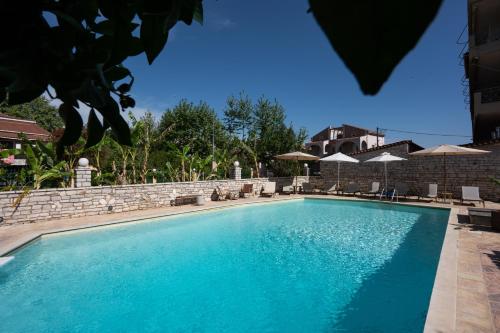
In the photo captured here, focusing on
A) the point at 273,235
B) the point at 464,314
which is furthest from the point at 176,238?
the point at 464,314

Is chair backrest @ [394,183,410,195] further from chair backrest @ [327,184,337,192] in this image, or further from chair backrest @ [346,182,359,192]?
chair backrest @ [327,184,337,192]

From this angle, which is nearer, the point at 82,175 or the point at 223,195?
the point at 82,175

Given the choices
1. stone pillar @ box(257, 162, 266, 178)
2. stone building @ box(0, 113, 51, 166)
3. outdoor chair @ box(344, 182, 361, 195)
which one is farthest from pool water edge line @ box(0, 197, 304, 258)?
stone building @ box(0, 113, 51, 166)

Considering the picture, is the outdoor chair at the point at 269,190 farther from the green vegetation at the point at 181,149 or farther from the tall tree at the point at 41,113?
the tall tree at the point at 41,113

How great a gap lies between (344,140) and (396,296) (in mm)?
47538

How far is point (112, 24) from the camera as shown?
729 mm

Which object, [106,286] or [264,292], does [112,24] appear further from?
[106,286]

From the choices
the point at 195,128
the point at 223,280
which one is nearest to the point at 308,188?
the point at 223,280

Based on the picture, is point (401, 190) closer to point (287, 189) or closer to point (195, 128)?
point (287, 189)

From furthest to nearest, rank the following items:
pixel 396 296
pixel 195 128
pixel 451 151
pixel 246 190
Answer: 1. pixel 195 128
2. pixel 246 190
3. pixel 451 151
4. pixel 396 296

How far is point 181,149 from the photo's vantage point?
3388cm

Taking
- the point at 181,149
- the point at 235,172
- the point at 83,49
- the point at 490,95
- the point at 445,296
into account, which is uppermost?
the point at 490,95

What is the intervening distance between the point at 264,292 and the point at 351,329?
198cm

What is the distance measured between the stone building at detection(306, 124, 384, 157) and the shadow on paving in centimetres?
4247
